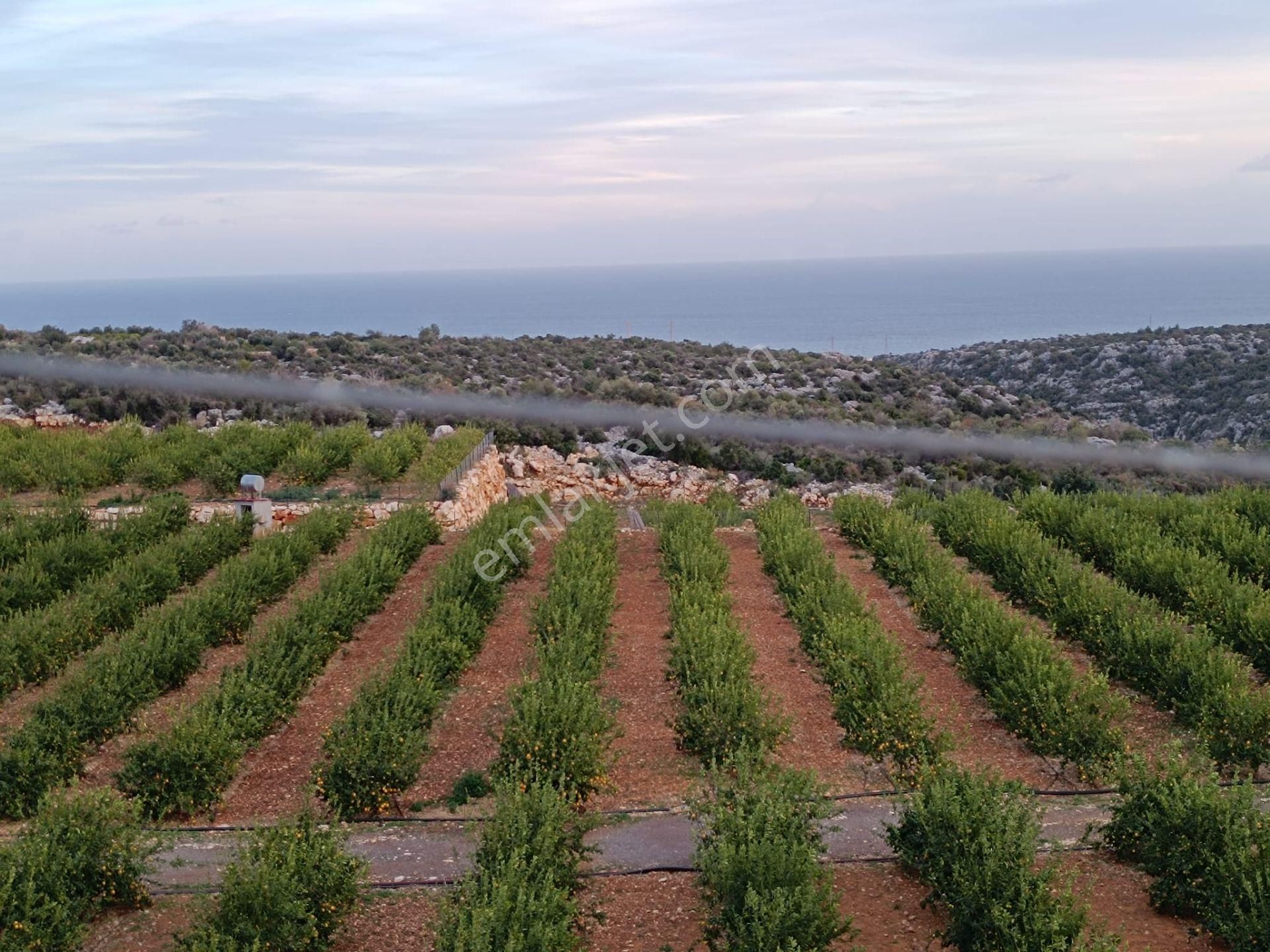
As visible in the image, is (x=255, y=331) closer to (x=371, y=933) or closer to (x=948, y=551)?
(x=948, y=551)

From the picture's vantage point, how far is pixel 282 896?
530cm

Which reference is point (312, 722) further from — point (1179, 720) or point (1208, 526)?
point (1208, 526)

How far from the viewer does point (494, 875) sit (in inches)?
218

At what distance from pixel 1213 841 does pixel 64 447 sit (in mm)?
14721

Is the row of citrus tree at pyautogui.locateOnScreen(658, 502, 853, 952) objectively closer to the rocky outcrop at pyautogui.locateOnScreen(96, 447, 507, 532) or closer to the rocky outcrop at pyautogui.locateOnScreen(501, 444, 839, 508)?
the rocky outcrop at pyautogui.locateOnScreen(96, 447, 507, 532)

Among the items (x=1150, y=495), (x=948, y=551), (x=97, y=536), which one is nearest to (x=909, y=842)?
(x=948, y=551)

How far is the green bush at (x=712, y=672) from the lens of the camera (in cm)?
812

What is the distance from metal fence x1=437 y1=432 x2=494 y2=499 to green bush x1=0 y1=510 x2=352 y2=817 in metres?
2.86

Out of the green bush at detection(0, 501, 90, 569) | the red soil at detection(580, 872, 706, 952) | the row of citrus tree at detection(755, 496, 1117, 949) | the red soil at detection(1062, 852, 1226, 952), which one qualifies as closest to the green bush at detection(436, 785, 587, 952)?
the red soil at detection(580, 872, 706, 952)

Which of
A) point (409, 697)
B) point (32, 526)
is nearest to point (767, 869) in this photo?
point (409, 697)

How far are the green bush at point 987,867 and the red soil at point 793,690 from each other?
1262mm

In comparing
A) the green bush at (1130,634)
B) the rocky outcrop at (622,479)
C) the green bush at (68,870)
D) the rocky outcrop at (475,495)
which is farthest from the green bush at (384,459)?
the green bush at (68,870)

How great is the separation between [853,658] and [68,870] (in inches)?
215

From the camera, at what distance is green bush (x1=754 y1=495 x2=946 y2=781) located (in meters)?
7.87
